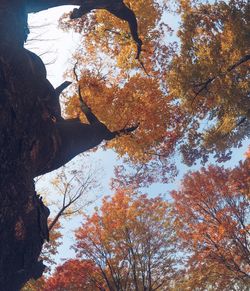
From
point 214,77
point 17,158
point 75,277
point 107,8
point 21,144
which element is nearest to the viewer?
point 17,158

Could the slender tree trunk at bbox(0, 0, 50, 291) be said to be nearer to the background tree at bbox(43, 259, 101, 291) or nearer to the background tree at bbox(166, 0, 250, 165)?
the background tree at bbox(166, 0, 250, 165)

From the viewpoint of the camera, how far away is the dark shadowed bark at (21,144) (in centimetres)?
405

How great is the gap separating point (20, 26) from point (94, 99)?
5.48 metres

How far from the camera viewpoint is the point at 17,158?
4.33 meters

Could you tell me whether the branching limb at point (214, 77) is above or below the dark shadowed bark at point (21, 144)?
above

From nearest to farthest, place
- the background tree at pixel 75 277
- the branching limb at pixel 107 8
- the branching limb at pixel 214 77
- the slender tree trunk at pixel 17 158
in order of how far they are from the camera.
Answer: the slender tree trunk at pixel 17 158 → the branching limb at pixel 107 8 → the branching limb at pixel 214 77 → the background tree at pixel 75 277

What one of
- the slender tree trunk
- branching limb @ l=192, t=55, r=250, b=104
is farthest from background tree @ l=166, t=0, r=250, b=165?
the slender tree trunk

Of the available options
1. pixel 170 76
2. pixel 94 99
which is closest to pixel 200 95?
pixel 170 76

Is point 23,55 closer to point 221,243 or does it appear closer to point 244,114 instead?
point 244,114

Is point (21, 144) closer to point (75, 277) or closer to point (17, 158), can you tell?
point (17, 158)

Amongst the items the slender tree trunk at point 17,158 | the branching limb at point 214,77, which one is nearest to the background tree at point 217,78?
the branching limb at point 214,77

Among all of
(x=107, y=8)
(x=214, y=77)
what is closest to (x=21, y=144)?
(x=107, y=8)

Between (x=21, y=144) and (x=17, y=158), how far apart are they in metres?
0.22

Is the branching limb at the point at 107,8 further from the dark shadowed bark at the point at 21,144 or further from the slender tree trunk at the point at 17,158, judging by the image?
Result: the slender tree trunk at the point at 17,158
